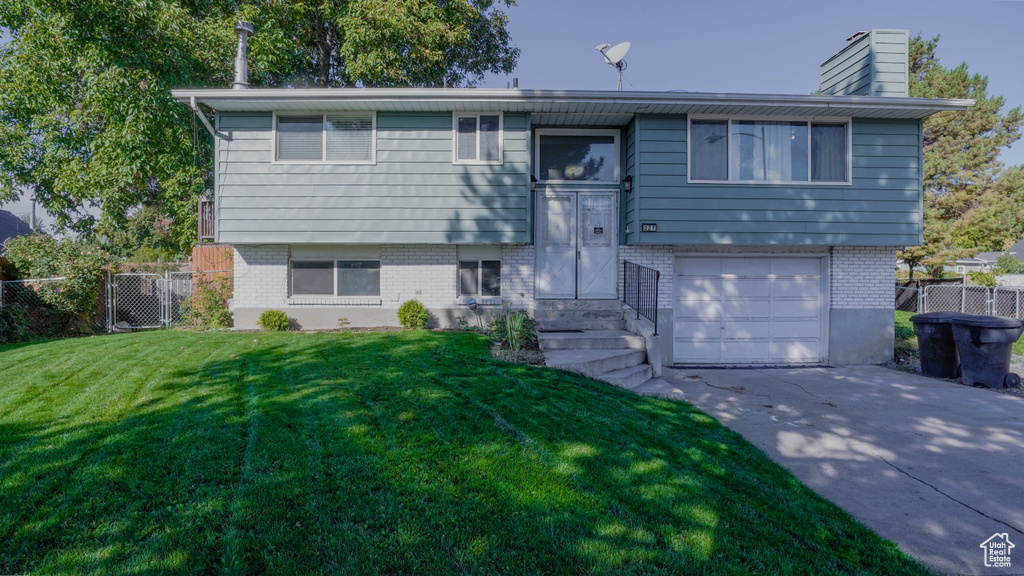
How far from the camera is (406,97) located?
8.02 m

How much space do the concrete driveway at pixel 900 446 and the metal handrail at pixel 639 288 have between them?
1.11 m

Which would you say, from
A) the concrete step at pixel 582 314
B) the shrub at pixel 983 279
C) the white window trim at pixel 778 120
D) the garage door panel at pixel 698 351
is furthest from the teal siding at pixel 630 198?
the shrub at pixel 983 279

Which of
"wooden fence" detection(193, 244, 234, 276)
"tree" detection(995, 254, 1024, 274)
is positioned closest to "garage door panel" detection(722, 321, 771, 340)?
"wooden fence" detection(193, 244, 234, 276)

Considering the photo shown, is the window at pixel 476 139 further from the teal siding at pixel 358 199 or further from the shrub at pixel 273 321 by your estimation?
the shrub at pixel 273 321

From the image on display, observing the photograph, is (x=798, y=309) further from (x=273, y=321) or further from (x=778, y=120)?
(x=273, y=321)

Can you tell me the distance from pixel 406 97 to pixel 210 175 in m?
7.34

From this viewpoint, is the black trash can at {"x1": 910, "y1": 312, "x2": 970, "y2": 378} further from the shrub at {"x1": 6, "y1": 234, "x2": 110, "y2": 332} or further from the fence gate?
the shrub at {"x1": 6, "y1": 234, "x2": 110, "y2": 332}

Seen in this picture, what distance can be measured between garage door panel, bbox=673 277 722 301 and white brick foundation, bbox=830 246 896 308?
213 centimetres

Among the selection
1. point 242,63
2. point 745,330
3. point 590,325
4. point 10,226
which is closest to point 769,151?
point 745,330

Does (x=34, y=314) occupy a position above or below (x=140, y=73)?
below

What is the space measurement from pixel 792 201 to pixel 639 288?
3.31 meters

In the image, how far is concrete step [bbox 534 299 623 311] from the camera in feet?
28.5

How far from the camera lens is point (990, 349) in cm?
709

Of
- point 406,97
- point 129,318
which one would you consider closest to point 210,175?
point 129,318
